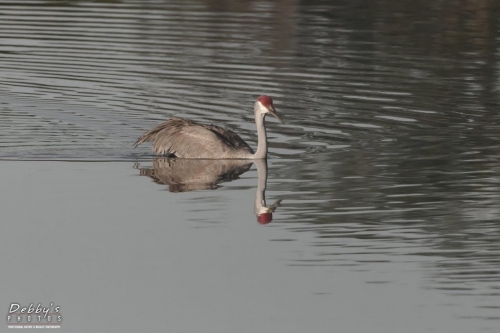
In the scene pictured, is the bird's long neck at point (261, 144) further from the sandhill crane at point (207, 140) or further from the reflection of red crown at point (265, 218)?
the reflection of red crown at point (265, 218)

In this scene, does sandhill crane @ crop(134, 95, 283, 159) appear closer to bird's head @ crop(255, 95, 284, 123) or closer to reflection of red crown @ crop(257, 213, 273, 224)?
bird's head @ crop(255, 95, 284, 123)

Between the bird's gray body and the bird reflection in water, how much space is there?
10 centimetres

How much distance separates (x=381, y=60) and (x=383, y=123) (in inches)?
261

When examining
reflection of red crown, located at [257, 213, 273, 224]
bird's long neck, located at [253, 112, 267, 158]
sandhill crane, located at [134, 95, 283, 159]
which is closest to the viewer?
reflection of red crown, located at [257, 213, 273, 224]

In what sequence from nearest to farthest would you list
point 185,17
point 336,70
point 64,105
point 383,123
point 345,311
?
point 345,311 < point 383,123 < point 64,105 < point 336,70 < point 185,17

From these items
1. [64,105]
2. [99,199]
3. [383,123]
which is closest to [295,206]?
[99,199]

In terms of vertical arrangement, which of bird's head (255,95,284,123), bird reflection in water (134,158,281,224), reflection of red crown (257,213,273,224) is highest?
bird's head (255,95,284,123)

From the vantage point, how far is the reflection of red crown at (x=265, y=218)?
14.9 m

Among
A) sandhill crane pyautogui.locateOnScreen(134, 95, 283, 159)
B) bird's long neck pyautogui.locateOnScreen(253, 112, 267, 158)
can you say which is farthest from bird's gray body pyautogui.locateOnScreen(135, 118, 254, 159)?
bird's long neck pyautogui.locateOnScreen(253, 112, 267, 158)

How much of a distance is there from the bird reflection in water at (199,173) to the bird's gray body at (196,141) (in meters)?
0.10

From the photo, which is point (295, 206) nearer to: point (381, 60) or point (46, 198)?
point (46, 198)

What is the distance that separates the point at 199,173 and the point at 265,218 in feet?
10.1

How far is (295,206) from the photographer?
617 inches

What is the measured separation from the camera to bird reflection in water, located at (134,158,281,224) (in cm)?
1688
